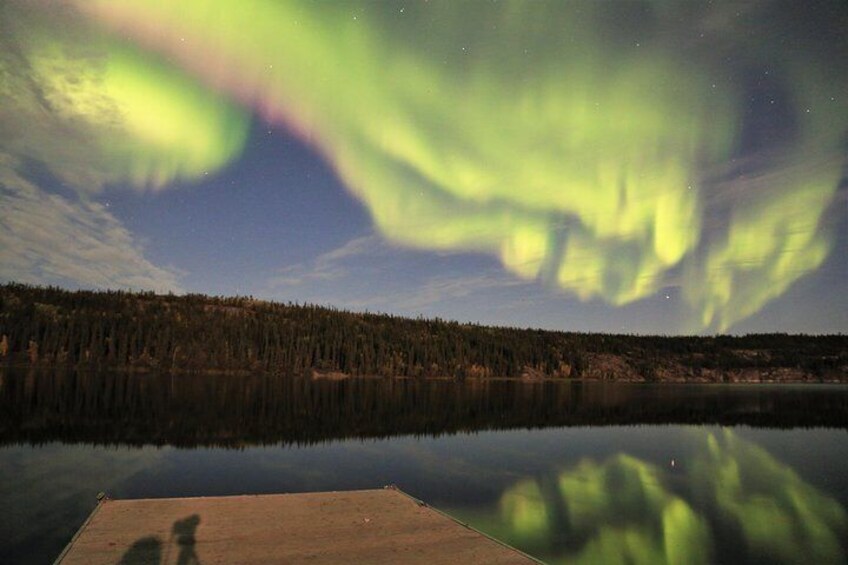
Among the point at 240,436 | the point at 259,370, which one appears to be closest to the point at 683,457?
the point at 240,436

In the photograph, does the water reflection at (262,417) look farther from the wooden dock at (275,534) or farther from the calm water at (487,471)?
the wooden dock at (275,534)

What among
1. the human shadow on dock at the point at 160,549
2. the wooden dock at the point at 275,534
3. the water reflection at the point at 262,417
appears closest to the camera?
the human shadow on dock at the point at 160,549

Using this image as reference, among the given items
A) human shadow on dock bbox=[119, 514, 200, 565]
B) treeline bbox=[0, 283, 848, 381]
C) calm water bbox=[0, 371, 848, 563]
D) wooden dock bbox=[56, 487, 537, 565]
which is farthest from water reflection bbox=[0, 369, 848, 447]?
treeline bbox=[0, 283, 848, 381]

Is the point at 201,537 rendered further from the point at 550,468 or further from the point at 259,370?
the point at 259,370

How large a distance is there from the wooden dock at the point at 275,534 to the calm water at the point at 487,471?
2.20 metres

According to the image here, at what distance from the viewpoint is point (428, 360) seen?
595 ft

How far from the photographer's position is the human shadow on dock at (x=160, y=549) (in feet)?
34.3

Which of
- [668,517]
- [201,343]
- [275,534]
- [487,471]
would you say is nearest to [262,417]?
[487,471]

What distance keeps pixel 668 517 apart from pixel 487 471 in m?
9.45

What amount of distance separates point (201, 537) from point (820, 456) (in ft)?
128

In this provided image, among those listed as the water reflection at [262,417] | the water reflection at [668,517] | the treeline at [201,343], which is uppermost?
the treeline at [201,343]

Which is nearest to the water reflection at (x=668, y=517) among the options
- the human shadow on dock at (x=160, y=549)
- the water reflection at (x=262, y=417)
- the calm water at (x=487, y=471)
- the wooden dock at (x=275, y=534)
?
the calm water at (x=487, y=471)

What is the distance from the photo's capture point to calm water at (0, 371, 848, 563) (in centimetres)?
1662

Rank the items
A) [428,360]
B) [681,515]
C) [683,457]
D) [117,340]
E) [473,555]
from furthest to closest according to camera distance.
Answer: [428,360], [117,340], [683,457], [681,515], [473,555]
